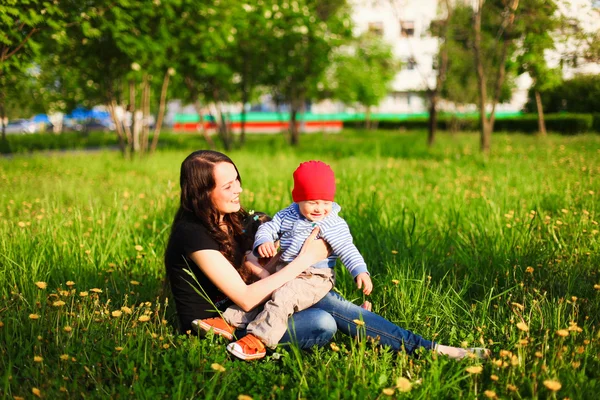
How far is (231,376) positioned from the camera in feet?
8.20

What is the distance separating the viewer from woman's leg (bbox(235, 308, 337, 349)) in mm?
2803

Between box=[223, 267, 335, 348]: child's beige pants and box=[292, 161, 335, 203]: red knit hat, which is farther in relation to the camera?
box=[292, 161, 335, 203]: red knit hat

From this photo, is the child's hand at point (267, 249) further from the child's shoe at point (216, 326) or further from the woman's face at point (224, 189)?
the child's shoe at point (216, 326)

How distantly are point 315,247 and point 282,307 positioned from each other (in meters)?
0.35

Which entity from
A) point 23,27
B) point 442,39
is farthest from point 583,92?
point 23,27

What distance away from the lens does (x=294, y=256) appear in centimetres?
298

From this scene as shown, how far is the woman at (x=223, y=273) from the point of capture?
2.79 meters

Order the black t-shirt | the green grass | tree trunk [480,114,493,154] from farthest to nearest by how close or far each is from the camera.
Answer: tree trunk [480,114,493,154] < the black t-shirt < the green grass

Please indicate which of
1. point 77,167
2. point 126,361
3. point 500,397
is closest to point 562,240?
point 500,397

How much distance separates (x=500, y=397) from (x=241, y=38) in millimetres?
13589

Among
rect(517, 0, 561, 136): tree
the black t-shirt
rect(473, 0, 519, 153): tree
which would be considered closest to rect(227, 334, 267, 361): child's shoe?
the black t-shirt

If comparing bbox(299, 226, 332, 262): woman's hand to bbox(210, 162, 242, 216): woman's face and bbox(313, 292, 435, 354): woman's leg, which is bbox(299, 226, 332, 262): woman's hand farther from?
bbox(210, 162, 242, 216): woman's face

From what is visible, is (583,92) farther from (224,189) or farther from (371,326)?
(224,189)

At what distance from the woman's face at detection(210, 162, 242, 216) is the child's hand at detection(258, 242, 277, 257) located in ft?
0.85
